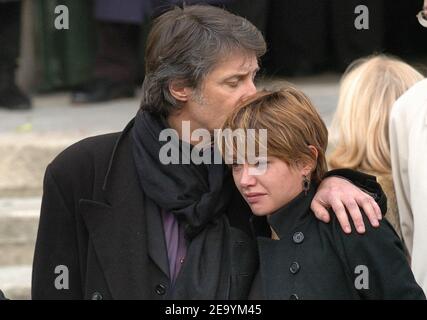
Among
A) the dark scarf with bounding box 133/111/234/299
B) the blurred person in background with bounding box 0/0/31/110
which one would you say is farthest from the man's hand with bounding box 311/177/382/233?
the blurred person in background with bounding box 0/0/31/110

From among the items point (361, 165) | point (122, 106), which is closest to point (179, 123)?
point (361, 165)

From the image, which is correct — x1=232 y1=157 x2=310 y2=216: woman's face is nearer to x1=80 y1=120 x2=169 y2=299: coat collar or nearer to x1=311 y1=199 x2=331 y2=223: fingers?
x1=311 y1=199 x2=331 y2=223: fingers

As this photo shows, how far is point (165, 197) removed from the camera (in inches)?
120

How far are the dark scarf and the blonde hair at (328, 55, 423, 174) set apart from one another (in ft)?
3.03

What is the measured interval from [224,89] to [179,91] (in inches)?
5.3

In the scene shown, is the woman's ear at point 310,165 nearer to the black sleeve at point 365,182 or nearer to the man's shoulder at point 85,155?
the black sleeve at point 365,182

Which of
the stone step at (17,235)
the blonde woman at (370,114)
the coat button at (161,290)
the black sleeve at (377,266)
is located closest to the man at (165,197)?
the coat button at (161,290)

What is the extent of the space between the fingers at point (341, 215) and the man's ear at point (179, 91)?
528 millimetres

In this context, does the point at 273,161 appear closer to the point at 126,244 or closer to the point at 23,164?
the point at 126,244

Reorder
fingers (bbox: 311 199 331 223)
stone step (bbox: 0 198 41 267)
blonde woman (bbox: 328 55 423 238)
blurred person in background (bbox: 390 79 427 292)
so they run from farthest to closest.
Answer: stone step (bbox: 0 198 41 267), blonde woman (bbox: 328 55 423 238), blurred person in background (bbox: 390 79 427 292), fingers (bbox: 311 199 331 223)

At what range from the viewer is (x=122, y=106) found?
6.13 meters

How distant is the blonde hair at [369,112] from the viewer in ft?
12.9

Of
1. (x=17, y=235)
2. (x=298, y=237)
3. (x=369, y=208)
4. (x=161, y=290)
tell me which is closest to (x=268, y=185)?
(x=298, y=237)

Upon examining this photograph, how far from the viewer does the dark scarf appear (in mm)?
2994
